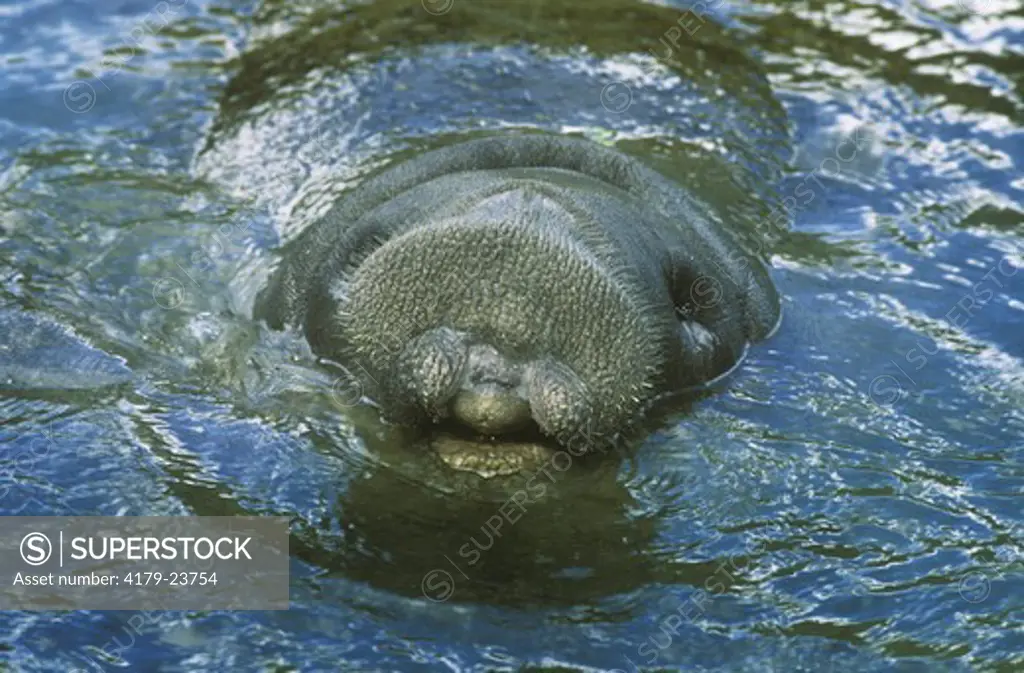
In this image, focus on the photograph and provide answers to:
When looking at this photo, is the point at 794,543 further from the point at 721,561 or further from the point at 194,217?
the point at 194,217

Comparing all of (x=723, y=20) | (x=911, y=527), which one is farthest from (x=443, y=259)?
(x=723, y=20)

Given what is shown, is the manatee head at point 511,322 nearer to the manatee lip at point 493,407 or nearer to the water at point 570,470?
the manatee lip at point 493,407

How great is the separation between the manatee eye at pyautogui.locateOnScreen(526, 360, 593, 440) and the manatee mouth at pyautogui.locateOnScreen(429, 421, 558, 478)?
21cm

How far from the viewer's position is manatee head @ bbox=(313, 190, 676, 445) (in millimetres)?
5328

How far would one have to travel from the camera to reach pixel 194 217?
7.62 m

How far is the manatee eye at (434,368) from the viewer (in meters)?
5.33

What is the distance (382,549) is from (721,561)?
1.07 meters
